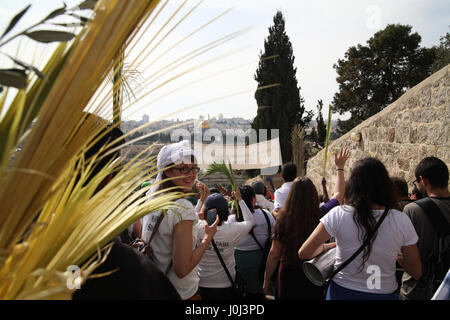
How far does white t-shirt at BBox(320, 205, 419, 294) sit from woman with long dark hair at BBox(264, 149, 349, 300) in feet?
→ 2.17

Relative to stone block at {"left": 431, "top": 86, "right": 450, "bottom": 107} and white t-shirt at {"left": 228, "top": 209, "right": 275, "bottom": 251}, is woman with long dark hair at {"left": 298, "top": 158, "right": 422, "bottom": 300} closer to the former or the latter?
white t-shirt at {"left": 228, "top": 209, "right": 275, "bottom": 251}

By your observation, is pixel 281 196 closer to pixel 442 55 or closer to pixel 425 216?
pixel 425 216

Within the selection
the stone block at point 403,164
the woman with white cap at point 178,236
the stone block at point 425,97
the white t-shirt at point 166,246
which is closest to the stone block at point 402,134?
the stone block at point 403,164

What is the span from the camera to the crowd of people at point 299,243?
0.97m

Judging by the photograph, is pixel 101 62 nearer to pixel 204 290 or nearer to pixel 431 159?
pixel 204 290

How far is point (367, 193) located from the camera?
2.03 meters

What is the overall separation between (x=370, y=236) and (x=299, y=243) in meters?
A: 0.86

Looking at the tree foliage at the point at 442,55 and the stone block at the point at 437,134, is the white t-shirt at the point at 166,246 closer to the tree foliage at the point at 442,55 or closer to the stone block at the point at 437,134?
the stone block at the point at 437,134

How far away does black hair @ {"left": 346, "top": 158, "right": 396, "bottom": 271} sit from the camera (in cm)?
196

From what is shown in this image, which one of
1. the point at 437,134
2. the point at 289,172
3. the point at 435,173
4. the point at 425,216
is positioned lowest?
the point at 425,216

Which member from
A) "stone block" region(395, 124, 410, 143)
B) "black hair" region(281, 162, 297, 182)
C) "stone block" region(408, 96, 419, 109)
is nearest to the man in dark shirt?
"black hair" region(281, 162, 297, 182)

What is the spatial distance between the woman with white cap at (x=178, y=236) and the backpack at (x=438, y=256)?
1.60 m

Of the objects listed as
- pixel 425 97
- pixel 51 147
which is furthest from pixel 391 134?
pixel 51 147

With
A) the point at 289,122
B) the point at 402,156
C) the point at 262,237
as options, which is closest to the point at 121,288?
the point at 262,237
